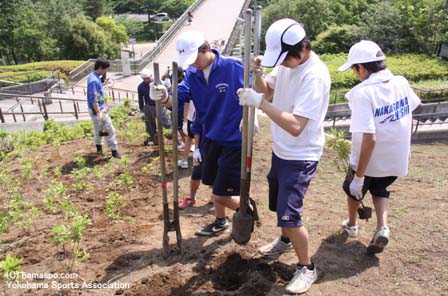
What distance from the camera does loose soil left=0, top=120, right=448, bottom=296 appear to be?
329cm

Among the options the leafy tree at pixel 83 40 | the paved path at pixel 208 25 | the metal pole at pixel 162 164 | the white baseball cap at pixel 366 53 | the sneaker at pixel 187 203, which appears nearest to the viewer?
the white baseball cap at pixel 366 53

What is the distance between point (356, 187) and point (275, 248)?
3.21ft

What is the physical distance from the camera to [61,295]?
3.24m

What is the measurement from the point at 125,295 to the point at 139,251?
2.18ft

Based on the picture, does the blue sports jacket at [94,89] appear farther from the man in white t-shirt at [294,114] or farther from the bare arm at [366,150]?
the bare arm at [366,150]

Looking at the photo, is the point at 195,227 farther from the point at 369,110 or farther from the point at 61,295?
the point at 369,110

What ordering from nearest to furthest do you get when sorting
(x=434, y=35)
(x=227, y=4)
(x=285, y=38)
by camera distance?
(x=285, y=38)
(x=434, y=35)
(x=227, y=4)

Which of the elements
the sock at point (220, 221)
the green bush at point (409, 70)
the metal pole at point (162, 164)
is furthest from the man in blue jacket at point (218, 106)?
the green bush at point (409, 70)

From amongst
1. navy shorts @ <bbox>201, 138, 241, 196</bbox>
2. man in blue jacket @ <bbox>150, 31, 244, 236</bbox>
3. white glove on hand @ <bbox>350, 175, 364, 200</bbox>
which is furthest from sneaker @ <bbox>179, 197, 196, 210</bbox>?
white glove on hand @ <bbox>350, 175, 364, 200</bbox>

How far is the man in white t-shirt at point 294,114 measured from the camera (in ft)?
9.14

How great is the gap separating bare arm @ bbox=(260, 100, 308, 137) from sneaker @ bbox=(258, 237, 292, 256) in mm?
1408

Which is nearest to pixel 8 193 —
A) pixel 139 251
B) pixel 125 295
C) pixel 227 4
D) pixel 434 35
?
pixel 139 251

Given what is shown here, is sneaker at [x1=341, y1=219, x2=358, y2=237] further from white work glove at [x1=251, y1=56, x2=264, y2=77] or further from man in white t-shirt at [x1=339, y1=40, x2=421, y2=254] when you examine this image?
white work glove at [x1=251, y1=56, x2=264, y2=77]

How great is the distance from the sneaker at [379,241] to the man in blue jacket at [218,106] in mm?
1338
